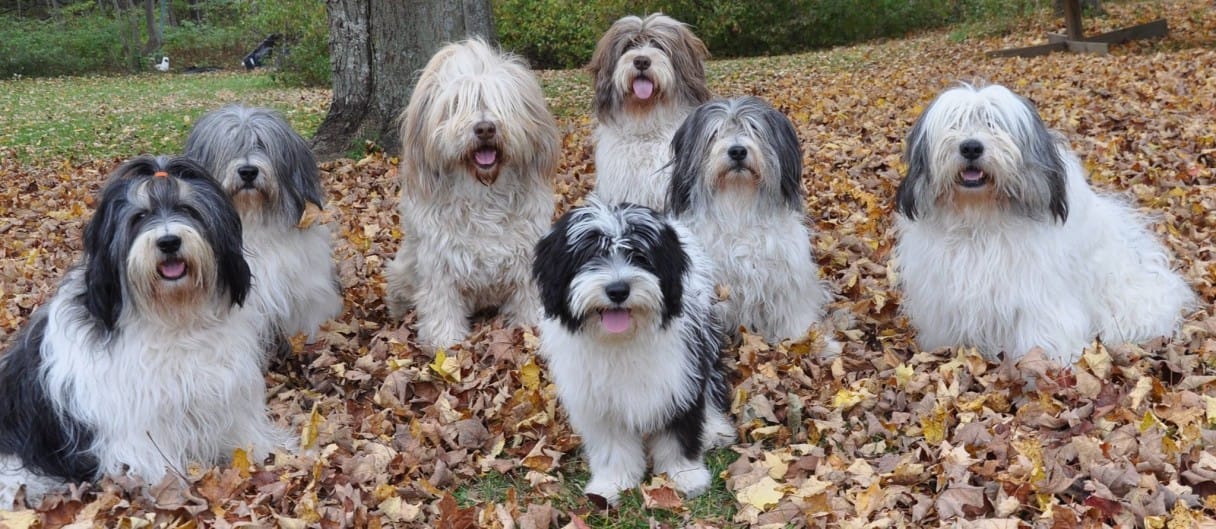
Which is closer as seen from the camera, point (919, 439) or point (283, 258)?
point (919, 439)

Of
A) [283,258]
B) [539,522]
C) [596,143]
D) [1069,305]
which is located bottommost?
[539,522]

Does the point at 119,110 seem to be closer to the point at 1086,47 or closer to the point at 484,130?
the point at 484,130

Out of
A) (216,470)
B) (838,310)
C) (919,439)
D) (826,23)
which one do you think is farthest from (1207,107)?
(826,23)

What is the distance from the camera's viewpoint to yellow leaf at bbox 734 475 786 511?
3.40 m

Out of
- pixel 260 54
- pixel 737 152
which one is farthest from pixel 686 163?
pixel 260 54

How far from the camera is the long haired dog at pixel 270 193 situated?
4.46 meters

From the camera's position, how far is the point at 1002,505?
3.17 metres

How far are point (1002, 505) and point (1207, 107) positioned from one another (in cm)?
685

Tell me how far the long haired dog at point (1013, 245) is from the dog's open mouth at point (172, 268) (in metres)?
2.84

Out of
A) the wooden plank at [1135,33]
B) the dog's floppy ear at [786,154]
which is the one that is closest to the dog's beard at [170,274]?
the dog's floppy ear at [786,154]

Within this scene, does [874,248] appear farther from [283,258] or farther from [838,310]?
[283,258]

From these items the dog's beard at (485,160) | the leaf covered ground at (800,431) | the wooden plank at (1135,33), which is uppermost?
the wooden plank at (1135,33)

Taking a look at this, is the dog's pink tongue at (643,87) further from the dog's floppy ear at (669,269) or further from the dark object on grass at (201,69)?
the dark object on grass at (201,69)

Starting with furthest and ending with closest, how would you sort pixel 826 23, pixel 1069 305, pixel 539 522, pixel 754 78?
pixel 826 23 < pixel 754 78 < pixel 1069 305 < pixel 539 522
